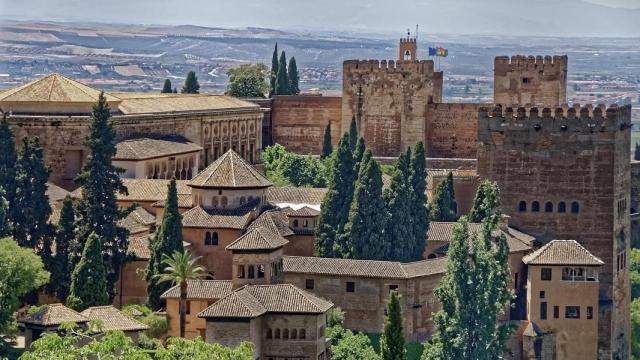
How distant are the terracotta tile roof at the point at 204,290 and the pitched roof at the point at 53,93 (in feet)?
56.3

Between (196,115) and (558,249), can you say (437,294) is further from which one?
(196,115)

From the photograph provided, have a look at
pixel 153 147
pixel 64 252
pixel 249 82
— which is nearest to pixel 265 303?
pixel 64 252

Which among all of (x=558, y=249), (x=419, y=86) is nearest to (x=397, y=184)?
(x=558, y=249)

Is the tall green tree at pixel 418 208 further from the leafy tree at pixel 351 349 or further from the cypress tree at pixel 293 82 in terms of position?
the cypress tree at pixel 293 82

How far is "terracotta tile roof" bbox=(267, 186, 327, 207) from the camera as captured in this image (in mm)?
73375

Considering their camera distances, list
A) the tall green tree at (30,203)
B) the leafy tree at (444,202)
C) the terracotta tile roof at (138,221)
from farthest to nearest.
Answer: the leafy tree at (444,202) → the terracotta tile roof at (138,221) → the tall green tree at (30,203)

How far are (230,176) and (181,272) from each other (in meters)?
7.42

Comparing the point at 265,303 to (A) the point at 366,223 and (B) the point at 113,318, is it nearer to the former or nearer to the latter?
(B) the point at 113,318

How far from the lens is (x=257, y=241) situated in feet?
213

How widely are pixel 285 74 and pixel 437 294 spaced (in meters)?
46.4

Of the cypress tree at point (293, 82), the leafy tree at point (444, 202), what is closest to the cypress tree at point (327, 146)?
the cypress tree at point (293, 82)

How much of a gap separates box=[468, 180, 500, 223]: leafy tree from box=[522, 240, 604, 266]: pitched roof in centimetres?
209

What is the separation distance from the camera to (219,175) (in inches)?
2744

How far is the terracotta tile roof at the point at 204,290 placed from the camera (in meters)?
63.1
